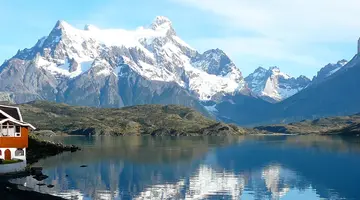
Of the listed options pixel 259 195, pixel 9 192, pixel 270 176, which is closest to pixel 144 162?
pixel 270 176

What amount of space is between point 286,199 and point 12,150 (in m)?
45.9

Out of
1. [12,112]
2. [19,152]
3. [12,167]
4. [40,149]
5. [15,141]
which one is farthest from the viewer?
[40,149]

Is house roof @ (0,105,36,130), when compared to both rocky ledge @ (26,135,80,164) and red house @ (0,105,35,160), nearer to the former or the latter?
red house @ (0,105,35,160)

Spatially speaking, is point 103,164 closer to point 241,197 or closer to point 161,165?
point 161,165

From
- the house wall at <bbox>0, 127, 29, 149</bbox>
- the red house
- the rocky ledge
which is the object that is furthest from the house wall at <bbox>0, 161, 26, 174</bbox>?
the rocky ledge

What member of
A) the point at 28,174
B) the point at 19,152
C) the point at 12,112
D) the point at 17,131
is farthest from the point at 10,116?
the point at 28,174

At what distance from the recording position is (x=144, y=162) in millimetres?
146125

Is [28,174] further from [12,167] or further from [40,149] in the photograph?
[40,149]

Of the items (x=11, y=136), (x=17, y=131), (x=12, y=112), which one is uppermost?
(x=12, y=112)

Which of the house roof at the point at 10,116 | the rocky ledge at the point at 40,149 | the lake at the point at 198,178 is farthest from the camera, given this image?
the rocky ledge at the point at 40,149

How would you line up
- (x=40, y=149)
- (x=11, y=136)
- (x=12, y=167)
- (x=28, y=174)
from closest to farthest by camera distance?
1. (x=12, y=167)
2. (x=11, y=136)
3. (x=28, y=174)
4. (x=40, y=149)

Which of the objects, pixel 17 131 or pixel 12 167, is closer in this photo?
pixel 12 167

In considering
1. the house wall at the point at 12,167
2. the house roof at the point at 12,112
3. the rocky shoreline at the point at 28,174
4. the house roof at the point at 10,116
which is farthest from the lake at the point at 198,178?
the house roof at the point at 12,112

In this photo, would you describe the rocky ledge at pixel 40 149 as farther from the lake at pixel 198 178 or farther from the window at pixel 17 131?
the window at pixel 17 131
